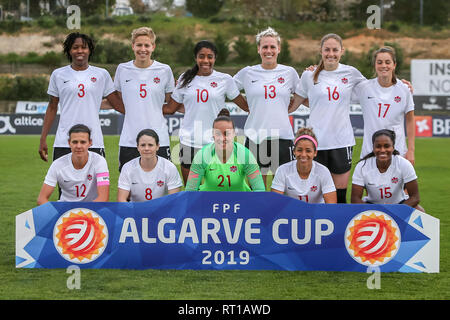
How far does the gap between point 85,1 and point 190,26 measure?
29.4ft

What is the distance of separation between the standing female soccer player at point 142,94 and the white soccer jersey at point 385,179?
1.86m

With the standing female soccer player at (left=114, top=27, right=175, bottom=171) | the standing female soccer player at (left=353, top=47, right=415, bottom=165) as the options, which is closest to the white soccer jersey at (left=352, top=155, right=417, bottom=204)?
the standing female soccer player at (left=353, top=47, right=415, bottom=165)

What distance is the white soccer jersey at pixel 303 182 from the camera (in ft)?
20.1

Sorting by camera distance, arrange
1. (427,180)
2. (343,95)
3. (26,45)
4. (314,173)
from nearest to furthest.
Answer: (314,173)
(343,95)
(427,180)
(26,45)

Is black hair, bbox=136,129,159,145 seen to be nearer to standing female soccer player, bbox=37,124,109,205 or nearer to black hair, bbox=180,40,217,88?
standing female soccer player, bbox=37,124,109,205

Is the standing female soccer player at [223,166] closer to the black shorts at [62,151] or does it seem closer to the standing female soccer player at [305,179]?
the standing female soccer player at [305,179]

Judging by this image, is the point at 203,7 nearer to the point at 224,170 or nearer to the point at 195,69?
the point at 195,69

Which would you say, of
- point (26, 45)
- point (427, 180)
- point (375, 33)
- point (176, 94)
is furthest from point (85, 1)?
point (176, 94)

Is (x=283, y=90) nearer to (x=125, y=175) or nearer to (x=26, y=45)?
(x=125, y=175)

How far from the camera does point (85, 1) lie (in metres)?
55.3

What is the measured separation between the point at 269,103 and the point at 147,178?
4.48 ft

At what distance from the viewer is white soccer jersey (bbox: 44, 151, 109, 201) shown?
630 centimetres

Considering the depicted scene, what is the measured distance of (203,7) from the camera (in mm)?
57031

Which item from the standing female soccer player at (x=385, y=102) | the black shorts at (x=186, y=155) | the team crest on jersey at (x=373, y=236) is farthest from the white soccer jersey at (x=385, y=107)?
the black shorts at (x=186, y=155)
